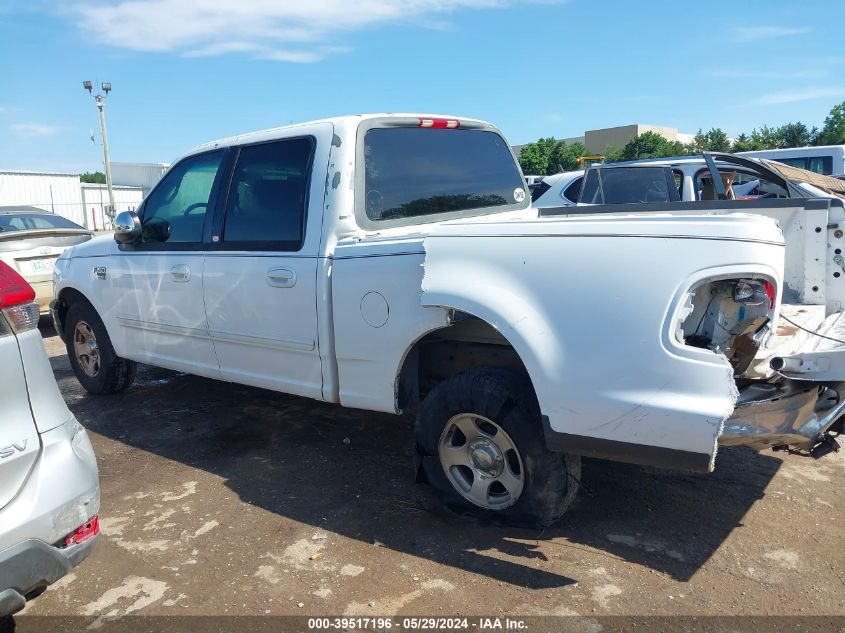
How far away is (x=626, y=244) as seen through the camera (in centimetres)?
284

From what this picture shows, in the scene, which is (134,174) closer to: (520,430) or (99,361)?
(99,361)

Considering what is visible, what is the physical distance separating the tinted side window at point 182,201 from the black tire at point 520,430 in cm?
230

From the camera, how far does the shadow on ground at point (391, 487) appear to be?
11.1 ft

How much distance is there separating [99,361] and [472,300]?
406 cm

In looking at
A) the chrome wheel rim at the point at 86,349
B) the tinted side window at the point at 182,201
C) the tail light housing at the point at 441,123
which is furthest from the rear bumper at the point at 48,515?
the chrome wheel rim at the point at 86,349

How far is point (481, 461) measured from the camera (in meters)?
3.52

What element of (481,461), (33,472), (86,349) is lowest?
(481,461)

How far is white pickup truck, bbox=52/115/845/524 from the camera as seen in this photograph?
2.77m

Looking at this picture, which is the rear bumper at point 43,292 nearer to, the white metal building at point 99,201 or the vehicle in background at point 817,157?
the vehicle in background at point 817,157

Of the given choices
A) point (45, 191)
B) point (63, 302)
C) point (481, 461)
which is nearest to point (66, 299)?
point (63, 302)

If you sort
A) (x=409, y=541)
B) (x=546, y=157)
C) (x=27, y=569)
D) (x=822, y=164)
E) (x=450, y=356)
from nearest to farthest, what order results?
(x=27, y=569) → (x=409, y=541) → (x=450, y=356) → (x=822, y=164) → (x=546, y=157)

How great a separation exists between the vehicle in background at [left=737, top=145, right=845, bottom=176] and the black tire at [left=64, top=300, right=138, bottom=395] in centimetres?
1136

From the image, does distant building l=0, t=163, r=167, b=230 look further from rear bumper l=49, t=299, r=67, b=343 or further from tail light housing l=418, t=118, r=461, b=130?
tail light housing l=418, t=118, r=461, b=130

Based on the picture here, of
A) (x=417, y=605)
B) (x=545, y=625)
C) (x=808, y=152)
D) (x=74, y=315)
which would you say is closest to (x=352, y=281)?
(x=417, y=605)
